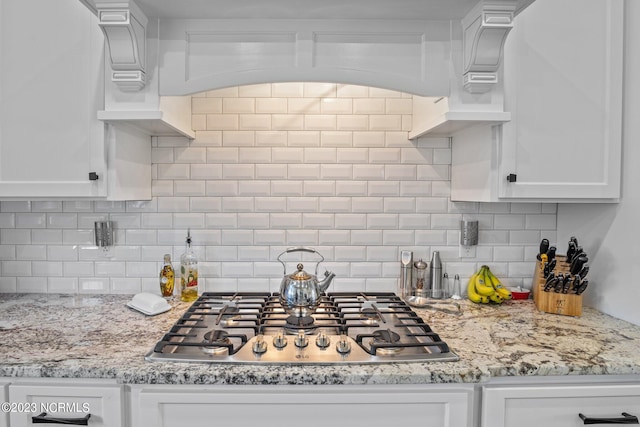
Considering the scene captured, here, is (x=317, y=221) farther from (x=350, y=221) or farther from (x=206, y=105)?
(x=206, y=105)

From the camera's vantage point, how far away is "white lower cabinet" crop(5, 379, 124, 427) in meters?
1.20

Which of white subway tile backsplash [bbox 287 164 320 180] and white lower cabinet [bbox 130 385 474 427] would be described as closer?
white lower cabinet [bbox 130 385 474 427]

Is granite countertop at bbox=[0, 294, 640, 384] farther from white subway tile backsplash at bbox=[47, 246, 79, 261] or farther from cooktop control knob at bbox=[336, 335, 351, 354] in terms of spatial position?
white subway tile backsplash at bbox=[47, 246, 79, 261]

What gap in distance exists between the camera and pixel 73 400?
1.21 m

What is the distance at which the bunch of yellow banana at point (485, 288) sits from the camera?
189cm

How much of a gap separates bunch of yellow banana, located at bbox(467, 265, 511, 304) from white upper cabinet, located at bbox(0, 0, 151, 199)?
1699 millimetres

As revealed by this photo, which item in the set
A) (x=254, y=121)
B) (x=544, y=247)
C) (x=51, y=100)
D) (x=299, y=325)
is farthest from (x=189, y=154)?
(x=544, y=247)

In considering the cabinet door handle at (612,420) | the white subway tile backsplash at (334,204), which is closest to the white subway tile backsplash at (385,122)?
the white subway tile backsplash at (334,204)

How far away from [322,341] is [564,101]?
1.31m

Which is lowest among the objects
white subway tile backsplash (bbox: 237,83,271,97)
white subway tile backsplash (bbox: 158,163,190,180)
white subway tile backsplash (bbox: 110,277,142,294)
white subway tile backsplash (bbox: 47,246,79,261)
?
white subway tile backsplash (bbox: 110,277,142,294)

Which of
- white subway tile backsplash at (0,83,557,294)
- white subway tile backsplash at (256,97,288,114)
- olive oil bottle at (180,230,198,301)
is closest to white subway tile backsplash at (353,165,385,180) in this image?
white subway tile backsplash at (0,83,557,294)

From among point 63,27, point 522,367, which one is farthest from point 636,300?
point 63,27

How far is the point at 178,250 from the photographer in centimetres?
201

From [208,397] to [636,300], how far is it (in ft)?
5.33
